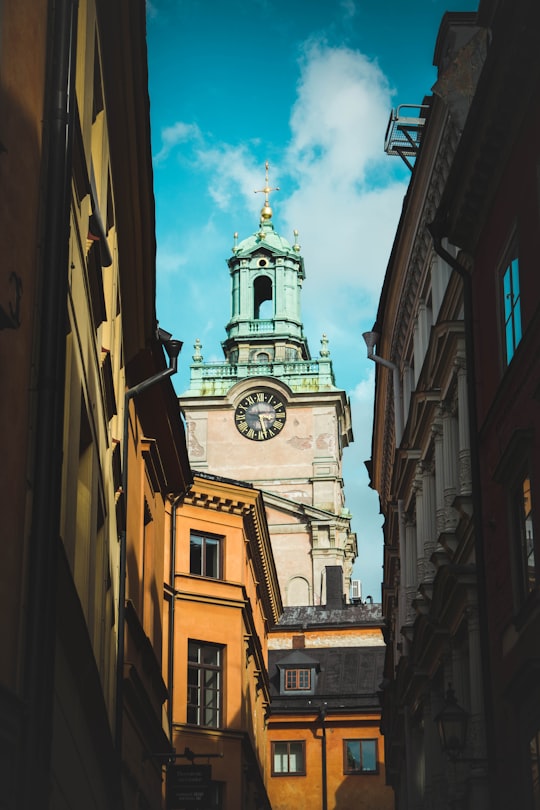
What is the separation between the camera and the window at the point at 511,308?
1683cm

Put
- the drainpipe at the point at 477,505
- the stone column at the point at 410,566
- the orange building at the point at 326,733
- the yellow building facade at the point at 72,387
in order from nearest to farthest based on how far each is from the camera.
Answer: the yellow building facade at the point at 72,387, the drainpipe at the point at 477,505, the stone column at the point at 410,566, the orange building at the point at 326,733

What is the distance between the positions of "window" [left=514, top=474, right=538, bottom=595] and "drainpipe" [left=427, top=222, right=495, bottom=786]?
1.94 meters

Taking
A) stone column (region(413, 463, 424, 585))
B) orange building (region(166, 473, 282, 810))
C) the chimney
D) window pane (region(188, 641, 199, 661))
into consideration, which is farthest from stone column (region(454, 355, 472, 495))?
the chimney

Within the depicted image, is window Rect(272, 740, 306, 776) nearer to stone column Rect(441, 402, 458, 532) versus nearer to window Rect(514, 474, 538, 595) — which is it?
stone column Rect(441, 402, 458, 532)

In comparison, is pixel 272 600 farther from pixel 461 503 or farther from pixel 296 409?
pixel 296 409

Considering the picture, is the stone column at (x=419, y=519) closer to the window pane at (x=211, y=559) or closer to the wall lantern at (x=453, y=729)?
the wall lantern at (x=453, y=729)

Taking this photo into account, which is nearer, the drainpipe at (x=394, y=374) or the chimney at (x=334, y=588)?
the drainpipe at (x=394, y=374)

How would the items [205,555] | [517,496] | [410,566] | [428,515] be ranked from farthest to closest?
[205,555] < [410,566] < [428,515] < [517,496]

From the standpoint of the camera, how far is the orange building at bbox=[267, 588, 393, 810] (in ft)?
191

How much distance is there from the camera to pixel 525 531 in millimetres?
16250

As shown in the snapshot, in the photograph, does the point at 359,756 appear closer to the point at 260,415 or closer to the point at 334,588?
the point at 334,588

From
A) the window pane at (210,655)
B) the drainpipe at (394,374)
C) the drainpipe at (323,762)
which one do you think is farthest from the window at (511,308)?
the drainpipe at (323,762)

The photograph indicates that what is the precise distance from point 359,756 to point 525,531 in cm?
4466

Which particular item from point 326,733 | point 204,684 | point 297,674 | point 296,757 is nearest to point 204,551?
point 204,684
